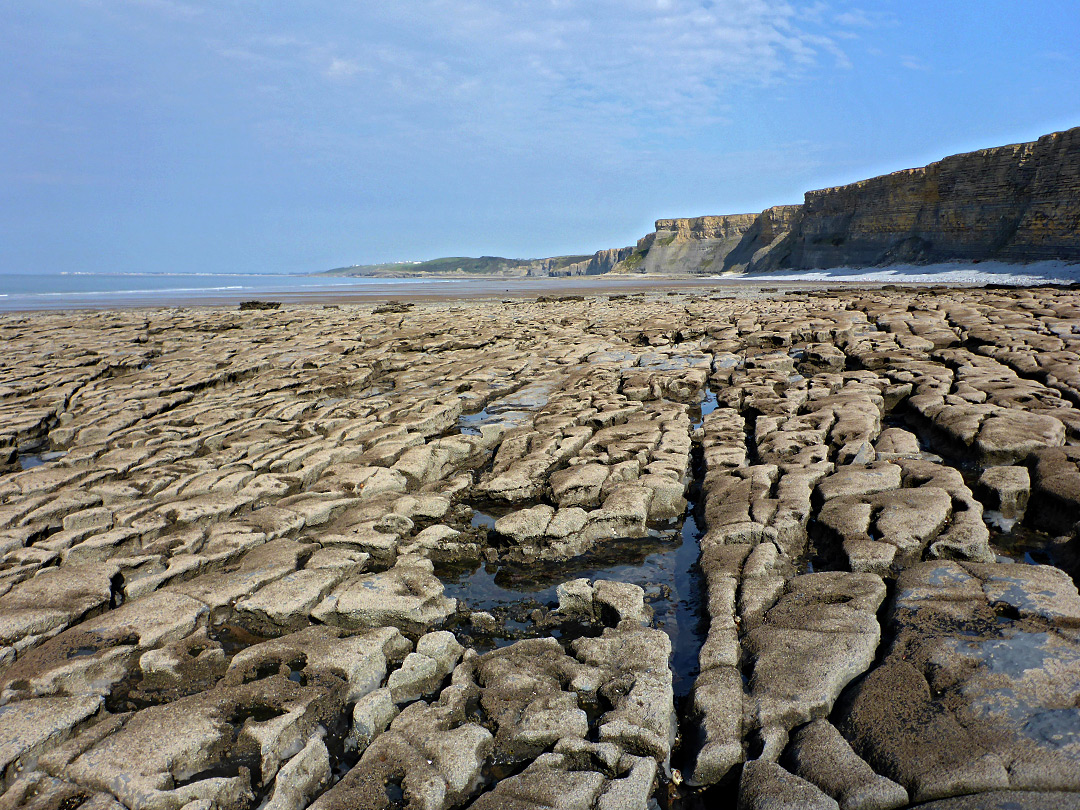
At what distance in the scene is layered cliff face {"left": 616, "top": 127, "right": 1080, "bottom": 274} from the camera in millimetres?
31203

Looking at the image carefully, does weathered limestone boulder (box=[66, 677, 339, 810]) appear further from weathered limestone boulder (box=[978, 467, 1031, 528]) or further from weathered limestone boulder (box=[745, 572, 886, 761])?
weathered limestone boulder (box=[978, 467, 1031, 528])

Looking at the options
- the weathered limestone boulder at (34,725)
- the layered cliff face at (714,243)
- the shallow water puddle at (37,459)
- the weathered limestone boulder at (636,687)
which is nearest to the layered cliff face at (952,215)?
the layered cliff face at (714,243)

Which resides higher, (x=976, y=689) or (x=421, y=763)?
(x=976, y=689)

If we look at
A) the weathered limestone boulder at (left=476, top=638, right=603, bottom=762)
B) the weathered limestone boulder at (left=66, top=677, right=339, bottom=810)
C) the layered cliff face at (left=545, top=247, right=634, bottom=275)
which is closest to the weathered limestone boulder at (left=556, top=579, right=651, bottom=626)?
the weathered limestone boulder at (left=476, top=638, right=603, bottom=762)

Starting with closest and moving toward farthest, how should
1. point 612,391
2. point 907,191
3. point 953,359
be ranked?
point 612,391 → point 953,359 → point 907,191

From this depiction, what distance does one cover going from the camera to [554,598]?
4074 mm

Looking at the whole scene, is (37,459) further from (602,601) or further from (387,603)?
(602,601)

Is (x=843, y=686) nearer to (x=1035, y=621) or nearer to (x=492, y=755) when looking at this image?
(x=1035, y=621)

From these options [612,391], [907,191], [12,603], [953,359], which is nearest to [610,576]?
[12,603]

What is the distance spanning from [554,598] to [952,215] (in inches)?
1781

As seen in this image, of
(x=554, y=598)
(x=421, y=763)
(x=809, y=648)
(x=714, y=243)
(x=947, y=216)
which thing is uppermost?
(x=714, y=243)

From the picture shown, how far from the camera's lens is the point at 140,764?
8.30 ft

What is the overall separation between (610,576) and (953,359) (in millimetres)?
7675

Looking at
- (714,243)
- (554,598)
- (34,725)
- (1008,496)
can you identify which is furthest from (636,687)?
(714,243)
